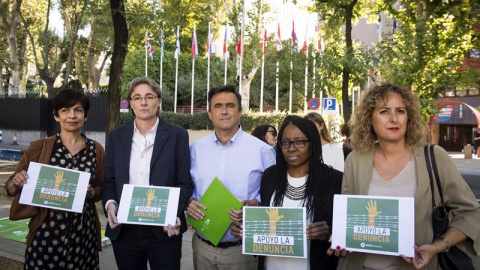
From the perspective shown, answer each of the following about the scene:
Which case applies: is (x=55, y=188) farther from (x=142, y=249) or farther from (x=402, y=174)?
(x=402, y=174)

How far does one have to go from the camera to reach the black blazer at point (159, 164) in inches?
128

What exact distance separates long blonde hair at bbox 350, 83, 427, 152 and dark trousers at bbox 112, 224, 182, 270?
159 cm

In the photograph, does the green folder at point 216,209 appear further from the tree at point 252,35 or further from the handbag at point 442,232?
the tree at point 252,35

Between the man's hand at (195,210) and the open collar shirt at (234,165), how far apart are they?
131mm

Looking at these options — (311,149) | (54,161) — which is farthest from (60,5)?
(311,149)

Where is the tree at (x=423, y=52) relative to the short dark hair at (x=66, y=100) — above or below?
above

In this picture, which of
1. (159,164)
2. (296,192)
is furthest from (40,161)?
(296,192)

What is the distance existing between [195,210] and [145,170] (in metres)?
0.50

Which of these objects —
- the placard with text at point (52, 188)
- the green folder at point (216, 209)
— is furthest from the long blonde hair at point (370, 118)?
the placard with text at point (52, 188)

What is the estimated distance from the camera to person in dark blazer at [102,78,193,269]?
3.26m

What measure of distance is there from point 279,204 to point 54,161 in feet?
6.27

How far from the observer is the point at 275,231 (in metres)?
2.84

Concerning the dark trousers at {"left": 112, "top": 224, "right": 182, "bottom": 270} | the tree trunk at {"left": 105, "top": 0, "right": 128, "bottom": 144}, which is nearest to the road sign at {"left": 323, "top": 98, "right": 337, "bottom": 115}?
the tree trunk at {"left": 105, "top": 0, "right": 128, "bottom": 144}

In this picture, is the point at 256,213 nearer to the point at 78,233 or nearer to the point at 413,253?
the point at 413,253
